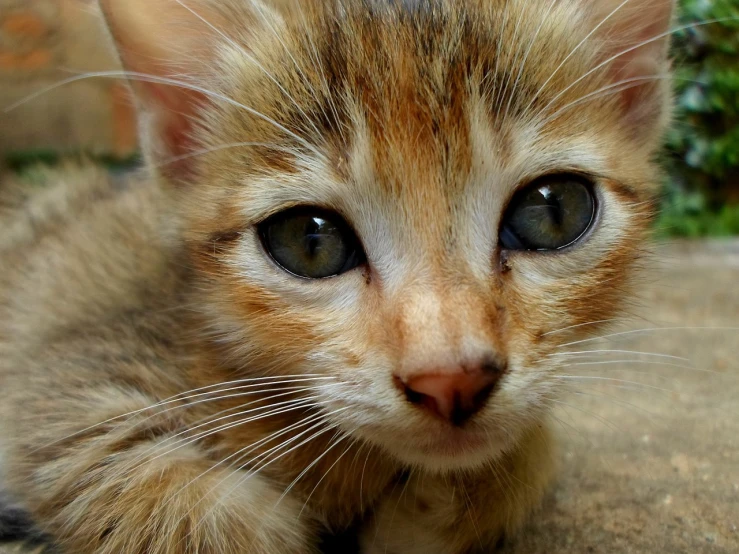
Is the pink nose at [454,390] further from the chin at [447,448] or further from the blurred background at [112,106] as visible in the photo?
the blurred background at [112,106]

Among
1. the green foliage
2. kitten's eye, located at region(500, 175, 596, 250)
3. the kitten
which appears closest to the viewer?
the kitten

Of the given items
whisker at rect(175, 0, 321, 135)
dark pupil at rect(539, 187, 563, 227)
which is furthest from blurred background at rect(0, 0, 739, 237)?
dark pupil at rect(539, 187, 563, 227)

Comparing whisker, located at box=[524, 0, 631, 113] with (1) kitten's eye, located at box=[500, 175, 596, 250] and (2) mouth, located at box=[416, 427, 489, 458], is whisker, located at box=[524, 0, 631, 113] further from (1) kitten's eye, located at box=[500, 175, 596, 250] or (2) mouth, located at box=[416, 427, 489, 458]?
(2) mouth, located at box=[416, 427, 489, 458]

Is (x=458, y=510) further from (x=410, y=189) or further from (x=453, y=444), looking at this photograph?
(x=410, y=189)

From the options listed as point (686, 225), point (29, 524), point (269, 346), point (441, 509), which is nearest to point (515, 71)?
point (269, 346)

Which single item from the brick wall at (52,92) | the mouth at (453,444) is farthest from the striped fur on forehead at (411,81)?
the brick wall at (52,92)

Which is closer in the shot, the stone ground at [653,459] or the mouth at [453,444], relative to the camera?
the mouth at [453,444]

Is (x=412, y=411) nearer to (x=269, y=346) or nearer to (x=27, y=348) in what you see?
(x=269, y=346)
